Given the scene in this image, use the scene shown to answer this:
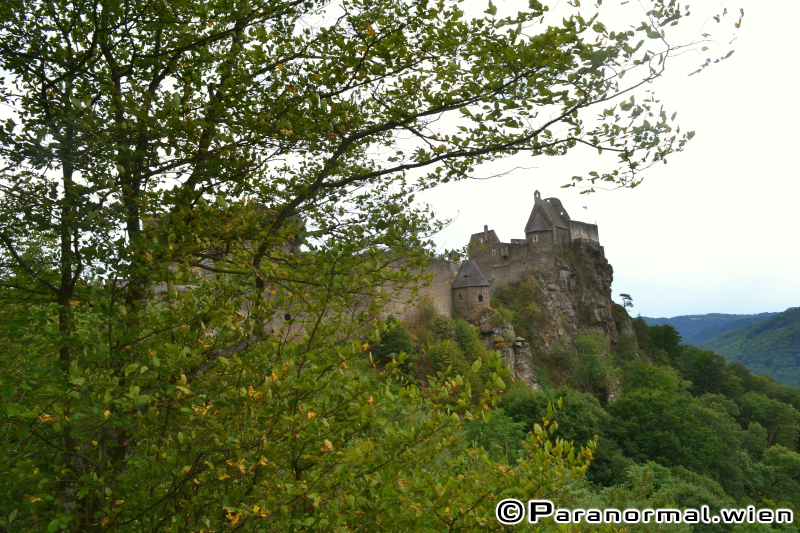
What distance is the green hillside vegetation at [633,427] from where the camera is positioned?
71.3 feet

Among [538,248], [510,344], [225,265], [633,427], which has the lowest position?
[633,427]

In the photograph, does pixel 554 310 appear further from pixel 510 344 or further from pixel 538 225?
pixel 510 344

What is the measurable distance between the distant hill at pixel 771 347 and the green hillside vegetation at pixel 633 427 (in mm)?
68981

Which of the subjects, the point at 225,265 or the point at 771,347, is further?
the point at 771,347

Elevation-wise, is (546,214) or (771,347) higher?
(546,214)

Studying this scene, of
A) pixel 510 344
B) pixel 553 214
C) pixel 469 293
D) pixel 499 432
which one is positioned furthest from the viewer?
pixel 553 214

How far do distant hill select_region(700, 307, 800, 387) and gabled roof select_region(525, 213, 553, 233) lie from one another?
266ft

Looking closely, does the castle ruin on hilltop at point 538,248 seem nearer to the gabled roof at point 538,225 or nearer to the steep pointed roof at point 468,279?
the gabled roof at point 538,225

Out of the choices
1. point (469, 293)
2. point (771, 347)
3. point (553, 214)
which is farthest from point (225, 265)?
point (771, 347)

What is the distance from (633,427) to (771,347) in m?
109

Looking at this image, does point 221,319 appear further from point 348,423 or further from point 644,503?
point 644,503

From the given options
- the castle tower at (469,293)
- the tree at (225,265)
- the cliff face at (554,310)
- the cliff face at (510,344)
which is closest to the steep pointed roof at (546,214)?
the cliff face at (554,310)

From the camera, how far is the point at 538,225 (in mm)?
43812

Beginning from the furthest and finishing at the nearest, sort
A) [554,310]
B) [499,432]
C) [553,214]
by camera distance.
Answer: [553,214], [554,310], [499,432]
